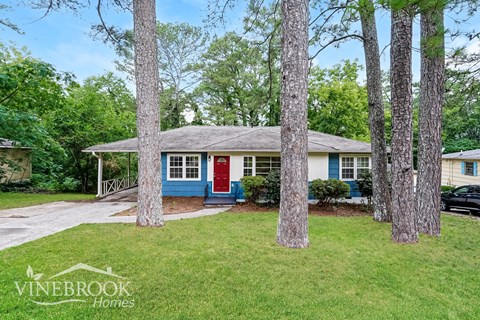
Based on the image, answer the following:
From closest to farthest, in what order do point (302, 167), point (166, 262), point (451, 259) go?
1. point (166, 262)
2. point (451, 259)
3. point (302, 167)

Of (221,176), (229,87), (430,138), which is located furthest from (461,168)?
(229,87)

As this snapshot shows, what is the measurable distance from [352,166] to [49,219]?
11.7 m

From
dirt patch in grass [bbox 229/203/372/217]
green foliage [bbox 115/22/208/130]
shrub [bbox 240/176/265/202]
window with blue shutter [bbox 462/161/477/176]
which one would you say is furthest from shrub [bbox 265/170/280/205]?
green foliage [bbox 115/22/208/130]

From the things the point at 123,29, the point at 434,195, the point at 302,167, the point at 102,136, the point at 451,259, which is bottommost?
the point at 451,259

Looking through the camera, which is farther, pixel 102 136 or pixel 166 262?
pixel 102 136

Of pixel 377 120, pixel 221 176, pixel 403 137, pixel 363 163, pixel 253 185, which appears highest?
pixel 377 120

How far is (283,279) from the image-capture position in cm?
Result: 370

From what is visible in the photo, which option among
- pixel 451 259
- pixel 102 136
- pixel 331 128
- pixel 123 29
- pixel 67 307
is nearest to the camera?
pixel 67 307

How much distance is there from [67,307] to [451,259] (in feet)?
19.6

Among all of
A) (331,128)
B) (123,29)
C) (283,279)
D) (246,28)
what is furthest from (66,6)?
(331,128)

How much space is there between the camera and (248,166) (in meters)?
11.9

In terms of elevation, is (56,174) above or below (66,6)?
below

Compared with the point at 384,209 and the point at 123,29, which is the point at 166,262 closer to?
the point at 384,209

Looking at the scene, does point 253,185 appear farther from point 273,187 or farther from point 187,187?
point 187,187
